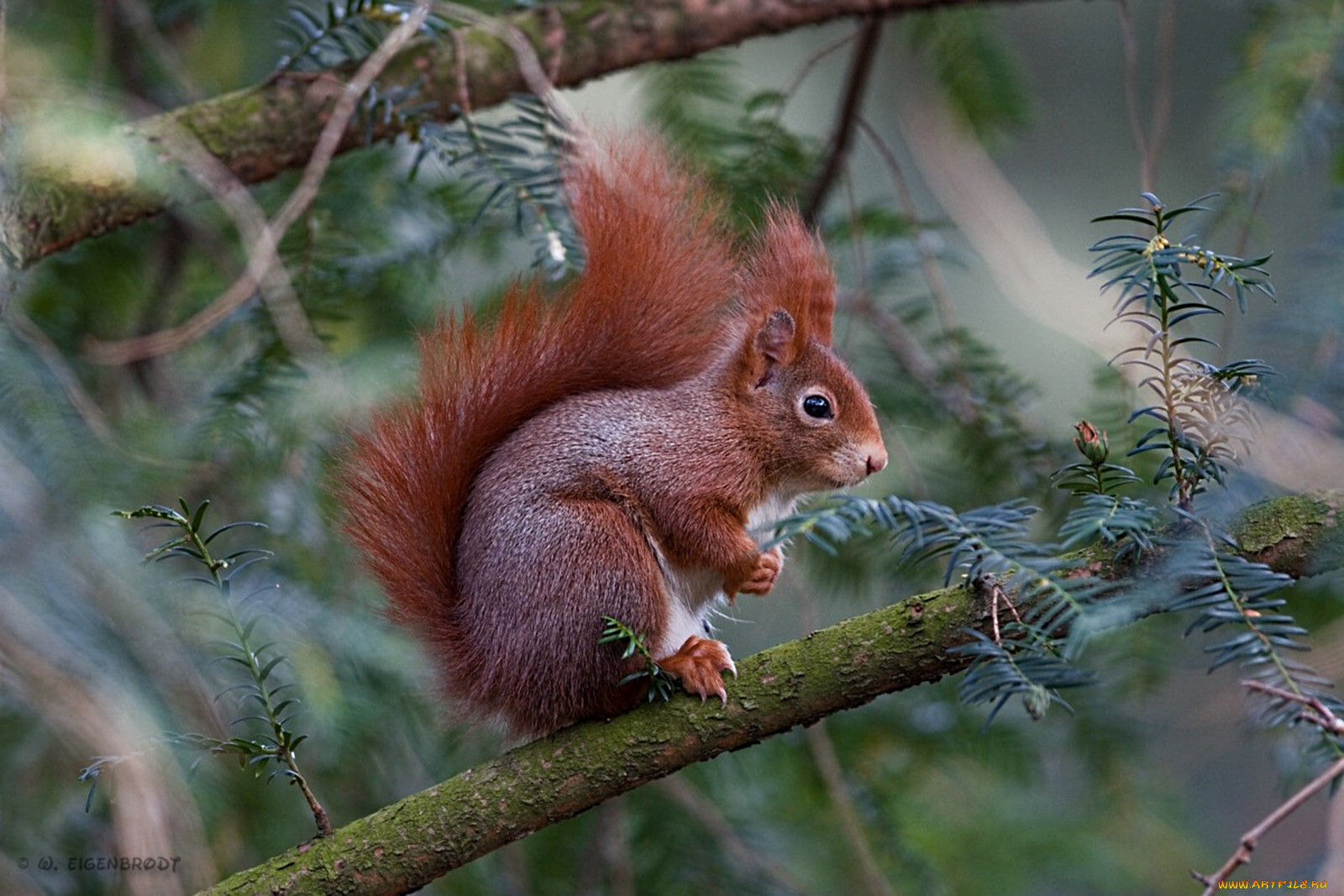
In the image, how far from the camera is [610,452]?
1546 mm

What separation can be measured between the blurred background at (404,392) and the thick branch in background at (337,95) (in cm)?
7

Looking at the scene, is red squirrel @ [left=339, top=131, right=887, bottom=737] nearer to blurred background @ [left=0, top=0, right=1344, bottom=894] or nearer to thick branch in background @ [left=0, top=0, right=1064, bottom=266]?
blurred background @ [left=0, top=0, right=1344, bottom=894]

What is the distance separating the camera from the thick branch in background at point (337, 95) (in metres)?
1.66

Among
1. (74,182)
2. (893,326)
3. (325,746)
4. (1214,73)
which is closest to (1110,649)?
(893,326)

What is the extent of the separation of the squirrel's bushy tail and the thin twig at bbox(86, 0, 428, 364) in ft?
0.78

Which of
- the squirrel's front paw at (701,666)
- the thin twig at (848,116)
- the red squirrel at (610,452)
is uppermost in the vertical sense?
the thin twig at (848,116)

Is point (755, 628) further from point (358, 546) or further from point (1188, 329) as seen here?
point (358, 546)

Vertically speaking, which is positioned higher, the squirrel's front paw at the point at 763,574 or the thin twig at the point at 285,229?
the thin twig at the point at 285,229

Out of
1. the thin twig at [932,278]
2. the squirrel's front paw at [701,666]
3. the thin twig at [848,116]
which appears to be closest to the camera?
the squirrel's front paw at [701,666]

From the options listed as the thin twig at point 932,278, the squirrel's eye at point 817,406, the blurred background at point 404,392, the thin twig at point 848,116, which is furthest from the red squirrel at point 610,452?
the thin twig at point 848,116

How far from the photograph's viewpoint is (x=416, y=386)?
1531 millimetres

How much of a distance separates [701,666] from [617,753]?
120 mm

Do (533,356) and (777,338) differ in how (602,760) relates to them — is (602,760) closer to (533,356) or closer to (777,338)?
(533,356)

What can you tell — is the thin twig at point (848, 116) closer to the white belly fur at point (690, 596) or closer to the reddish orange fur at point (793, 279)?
the reddish orange fur at point (793, 279)
